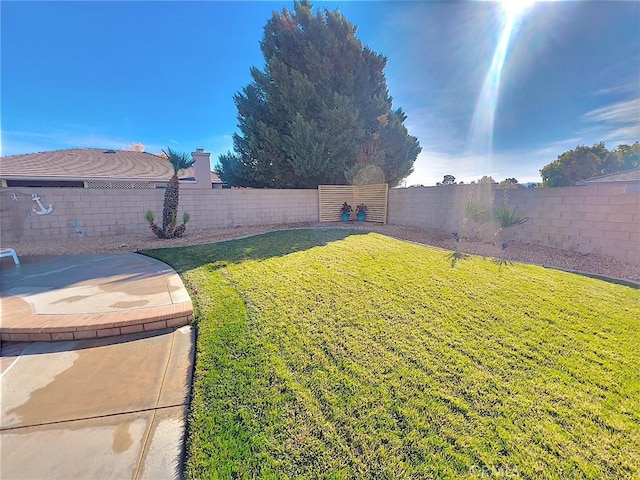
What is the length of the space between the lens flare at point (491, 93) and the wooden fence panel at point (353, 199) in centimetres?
409

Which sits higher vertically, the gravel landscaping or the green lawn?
the gravel landscaping

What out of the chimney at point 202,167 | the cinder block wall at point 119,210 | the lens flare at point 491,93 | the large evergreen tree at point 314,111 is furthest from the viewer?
the chimney at point 202,167

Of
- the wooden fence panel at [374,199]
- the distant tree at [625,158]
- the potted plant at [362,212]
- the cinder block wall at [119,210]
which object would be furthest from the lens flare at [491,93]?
the distant tree at [625,158]

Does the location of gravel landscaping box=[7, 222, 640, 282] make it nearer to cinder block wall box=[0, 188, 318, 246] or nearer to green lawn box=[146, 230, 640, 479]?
cinder block wall box=[0, 188, 318, 246]

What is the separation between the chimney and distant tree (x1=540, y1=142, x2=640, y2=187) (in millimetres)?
26142

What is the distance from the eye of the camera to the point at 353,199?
1277 centimetres

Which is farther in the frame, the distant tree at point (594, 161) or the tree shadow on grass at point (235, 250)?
the distant tree at point (594, 161)

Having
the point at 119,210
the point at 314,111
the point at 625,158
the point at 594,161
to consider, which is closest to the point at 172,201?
the point at 119,210

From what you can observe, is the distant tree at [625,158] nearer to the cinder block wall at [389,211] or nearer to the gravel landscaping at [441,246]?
the cinder block wall at [389,211]

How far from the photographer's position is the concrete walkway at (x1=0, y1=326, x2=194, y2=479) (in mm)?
1523

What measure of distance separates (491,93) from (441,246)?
5.89 m

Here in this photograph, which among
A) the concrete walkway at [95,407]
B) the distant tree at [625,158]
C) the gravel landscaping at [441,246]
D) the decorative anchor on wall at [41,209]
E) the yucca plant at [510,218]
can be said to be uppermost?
the distant tree at [625,158]

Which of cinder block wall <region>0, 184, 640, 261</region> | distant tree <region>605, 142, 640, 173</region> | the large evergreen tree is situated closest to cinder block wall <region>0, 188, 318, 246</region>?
cinder block wall <region>0, 184, 640, 261</region>

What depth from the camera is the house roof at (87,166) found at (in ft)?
40.8
